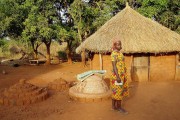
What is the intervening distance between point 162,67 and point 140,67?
1155mm

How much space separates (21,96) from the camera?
26.7 ft

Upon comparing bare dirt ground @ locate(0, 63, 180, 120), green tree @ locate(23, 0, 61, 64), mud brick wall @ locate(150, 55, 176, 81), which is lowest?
bare dirt ground @ locate(0, 63, 180, 120)

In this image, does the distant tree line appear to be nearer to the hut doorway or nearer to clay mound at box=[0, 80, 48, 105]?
the hut doorway

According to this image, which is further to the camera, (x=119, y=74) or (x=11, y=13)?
(x=11, y=13)

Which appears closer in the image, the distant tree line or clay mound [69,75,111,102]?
clay mound [69,75,111,102]

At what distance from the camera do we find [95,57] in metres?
13.4

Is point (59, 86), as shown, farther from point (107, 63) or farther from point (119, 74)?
Answer: point (119, 74)

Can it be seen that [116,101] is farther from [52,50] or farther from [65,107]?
[52,50]

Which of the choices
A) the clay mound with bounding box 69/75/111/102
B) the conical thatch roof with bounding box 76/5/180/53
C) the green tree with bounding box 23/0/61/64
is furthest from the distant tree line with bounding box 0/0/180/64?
the clay mound with bounding box 69/75/111/102

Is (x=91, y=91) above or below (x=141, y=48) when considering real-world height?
below

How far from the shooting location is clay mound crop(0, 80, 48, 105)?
8.11m

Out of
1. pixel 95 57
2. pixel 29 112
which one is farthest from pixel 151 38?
pixel 29 112

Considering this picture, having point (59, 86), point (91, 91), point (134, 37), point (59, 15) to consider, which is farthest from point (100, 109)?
point (59, 15)

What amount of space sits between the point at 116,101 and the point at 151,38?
21.2 feet
